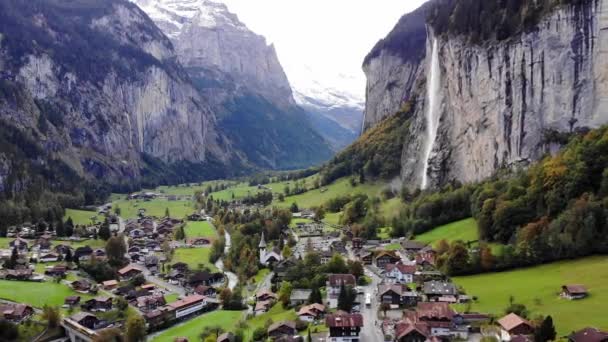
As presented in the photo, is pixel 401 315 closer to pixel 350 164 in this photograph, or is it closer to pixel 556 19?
pixel 556 19

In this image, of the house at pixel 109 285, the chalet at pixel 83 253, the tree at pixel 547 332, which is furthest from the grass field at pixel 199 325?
the chalet at pixel 83 253

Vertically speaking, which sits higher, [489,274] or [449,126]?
[449,126]

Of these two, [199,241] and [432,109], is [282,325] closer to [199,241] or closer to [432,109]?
[199,241]

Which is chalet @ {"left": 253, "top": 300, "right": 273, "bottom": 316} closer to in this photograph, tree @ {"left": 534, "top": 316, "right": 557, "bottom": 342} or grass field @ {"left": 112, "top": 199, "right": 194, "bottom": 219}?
tree @ {"left": 534, "top": 316, "right": 557, "bottom": 342}

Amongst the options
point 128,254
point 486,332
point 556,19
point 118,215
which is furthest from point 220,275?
point 118,215

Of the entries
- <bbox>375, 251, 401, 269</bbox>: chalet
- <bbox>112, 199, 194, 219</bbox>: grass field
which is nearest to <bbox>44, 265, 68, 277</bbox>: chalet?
<bbox>375, 251, 401, 269</bbox>: chalet

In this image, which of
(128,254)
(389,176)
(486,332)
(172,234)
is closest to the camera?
(486,332)

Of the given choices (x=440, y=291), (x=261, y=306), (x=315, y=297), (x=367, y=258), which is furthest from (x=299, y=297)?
(x=367, y=258)

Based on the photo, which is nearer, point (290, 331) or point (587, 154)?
point (290, 331)
